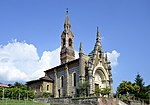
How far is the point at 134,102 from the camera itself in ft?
193

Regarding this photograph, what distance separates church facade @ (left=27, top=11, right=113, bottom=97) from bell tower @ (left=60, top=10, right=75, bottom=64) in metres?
7.45

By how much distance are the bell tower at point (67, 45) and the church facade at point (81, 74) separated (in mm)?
7453

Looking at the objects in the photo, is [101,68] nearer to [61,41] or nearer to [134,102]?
[134,102]

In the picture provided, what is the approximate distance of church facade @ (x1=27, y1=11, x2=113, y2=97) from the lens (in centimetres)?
6656

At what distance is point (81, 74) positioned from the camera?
66438 mm

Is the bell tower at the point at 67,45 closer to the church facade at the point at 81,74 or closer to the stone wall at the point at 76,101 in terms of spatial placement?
the church facade at the point at 81,74

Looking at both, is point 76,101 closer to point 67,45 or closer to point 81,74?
point 81,74

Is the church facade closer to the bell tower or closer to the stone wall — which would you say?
the bell tower


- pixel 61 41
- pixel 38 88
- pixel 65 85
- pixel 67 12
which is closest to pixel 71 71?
pixel 65 85

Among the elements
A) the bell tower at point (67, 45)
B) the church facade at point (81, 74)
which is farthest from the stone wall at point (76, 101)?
the bell tower at point (67, 45)

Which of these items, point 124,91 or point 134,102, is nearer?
point 134,102

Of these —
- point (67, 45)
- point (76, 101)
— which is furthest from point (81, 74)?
point (67, 45)

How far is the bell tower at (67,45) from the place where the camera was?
8365 cm

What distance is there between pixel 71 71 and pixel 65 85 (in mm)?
4464
